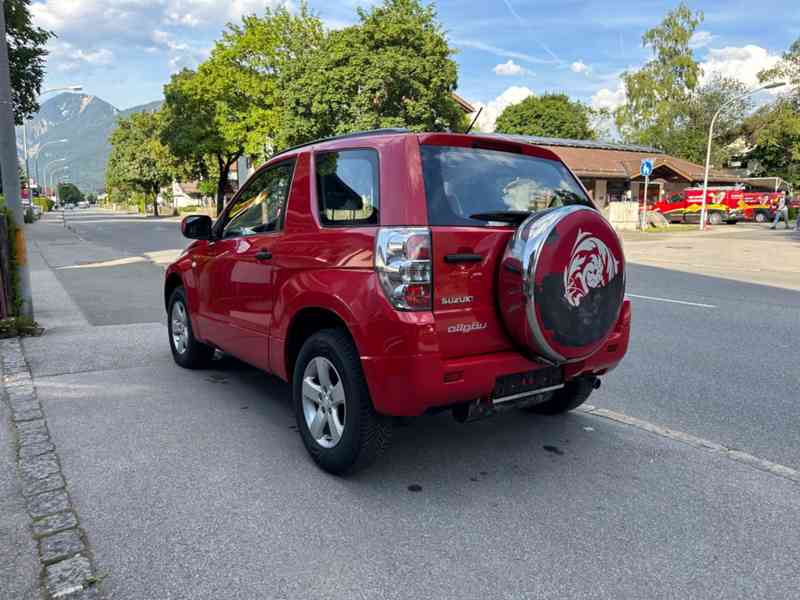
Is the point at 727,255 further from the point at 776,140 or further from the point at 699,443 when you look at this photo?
the point at 776,140

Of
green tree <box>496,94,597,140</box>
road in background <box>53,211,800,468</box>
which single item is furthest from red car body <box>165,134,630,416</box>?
green tree <box>496,94,597,140</box>

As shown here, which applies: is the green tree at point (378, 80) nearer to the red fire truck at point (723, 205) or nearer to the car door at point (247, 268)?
the red fire truck at point (723, 205)

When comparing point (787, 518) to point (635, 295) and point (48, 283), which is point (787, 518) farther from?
point (48, 283)

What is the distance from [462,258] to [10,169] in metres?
6.44

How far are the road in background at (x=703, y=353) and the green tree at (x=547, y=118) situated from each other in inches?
2185

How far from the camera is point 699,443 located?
405cm

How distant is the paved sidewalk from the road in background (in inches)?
64.0

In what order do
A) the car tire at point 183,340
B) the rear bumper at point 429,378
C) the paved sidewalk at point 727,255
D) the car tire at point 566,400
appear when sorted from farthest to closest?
the paved sidewalk at point 727,255 < the car tire at point 183,340 < the car tire at point 566,400 < the rear bumper at point 429,378

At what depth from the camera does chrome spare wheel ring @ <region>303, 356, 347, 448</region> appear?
3.48m

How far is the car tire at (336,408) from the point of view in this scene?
3299mm

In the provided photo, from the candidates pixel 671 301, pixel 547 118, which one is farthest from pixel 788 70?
pixel 671 301

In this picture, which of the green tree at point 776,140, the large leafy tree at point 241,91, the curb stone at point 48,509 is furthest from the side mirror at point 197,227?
the green tree at point 776,140

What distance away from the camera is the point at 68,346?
677 cm

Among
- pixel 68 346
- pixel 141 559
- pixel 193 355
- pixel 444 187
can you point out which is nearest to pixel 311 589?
pixel 141 559
